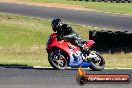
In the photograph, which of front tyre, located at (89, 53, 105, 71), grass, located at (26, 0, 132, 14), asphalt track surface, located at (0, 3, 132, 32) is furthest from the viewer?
grass, located at (26, 0, 132, 14)

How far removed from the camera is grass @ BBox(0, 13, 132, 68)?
71.3 ft

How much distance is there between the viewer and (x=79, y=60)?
46.5 feet

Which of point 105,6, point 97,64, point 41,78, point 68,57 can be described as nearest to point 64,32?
point 68,57

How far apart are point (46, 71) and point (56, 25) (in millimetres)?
1440

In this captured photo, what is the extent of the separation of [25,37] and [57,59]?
1381cm

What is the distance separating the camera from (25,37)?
27750mm

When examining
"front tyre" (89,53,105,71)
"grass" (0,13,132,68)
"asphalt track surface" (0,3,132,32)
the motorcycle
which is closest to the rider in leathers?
the motorcycle

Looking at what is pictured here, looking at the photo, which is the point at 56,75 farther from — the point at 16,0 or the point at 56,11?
the point at 16,0

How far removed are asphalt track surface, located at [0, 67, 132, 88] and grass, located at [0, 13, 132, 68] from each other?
6664 mm

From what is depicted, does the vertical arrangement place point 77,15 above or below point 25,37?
below

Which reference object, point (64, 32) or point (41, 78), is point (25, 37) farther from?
point (41, 78)

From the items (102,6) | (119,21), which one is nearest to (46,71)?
(119,21)

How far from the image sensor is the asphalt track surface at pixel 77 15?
33.8 meters

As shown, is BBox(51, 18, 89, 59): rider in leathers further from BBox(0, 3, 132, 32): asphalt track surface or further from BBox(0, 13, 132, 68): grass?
Result: BBox(0, 3, 132, 32): asphalt track surface
